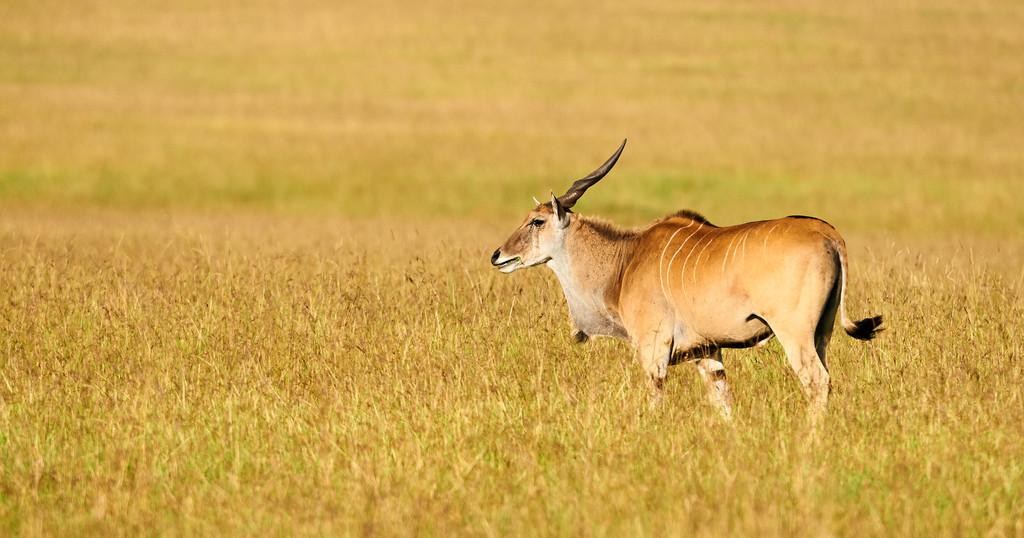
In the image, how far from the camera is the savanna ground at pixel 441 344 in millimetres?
5855

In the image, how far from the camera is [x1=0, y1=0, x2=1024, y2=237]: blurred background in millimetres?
27375

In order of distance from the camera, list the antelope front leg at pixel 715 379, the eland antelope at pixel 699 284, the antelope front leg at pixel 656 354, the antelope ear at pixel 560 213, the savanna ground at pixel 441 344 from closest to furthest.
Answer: the savanna ground at pixel 441 344
the eland antelope at pixel 699 284
the antelope front leg at pixel 715 379
the antelope front leg at pixel 656 354
the antelope ear at pixel 560 213

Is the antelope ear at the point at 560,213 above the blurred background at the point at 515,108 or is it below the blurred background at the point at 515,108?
below

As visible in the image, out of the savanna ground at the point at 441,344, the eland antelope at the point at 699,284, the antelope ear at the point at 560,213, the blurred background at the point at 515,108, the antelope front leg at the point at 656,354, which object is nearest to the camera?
the savanna ground at the point at 441,344

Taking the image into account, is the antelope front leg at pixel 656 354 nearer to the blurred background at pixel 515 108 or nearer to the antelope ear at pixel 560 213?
the antelope ear at pixel 560 213

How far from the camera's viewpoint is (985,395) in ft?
24.1

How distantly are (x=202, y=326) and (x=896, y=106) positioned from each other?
96.4 ft

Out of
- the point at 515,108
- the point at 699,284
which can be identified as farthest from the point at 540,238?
the point at 515,108

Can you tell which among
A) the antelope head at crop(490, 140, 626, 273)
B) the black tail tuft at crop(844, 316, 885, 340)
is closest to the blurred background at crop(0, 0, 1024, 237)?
the antelope head at crop(490, 140, 626, 273)

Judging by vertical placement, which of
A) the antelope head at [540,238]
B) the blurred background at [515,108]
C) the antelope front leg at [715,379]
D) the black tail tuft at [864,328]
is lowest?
the antelope front leg at [715,379]

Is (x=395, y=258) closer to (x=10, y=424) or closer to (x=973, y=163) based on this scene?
(x=10, y=424)

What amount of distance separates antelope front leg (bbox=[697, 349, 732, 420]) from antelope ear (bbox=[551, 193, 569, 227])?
4.93 feet

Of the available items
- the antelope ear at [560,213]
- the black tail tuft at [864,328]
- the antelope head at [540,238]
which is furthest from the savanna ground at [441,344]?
the antelope ear at [560,213]

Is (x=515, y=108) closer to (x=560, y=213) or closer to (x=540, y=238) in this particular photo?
(x=540, y=238)
